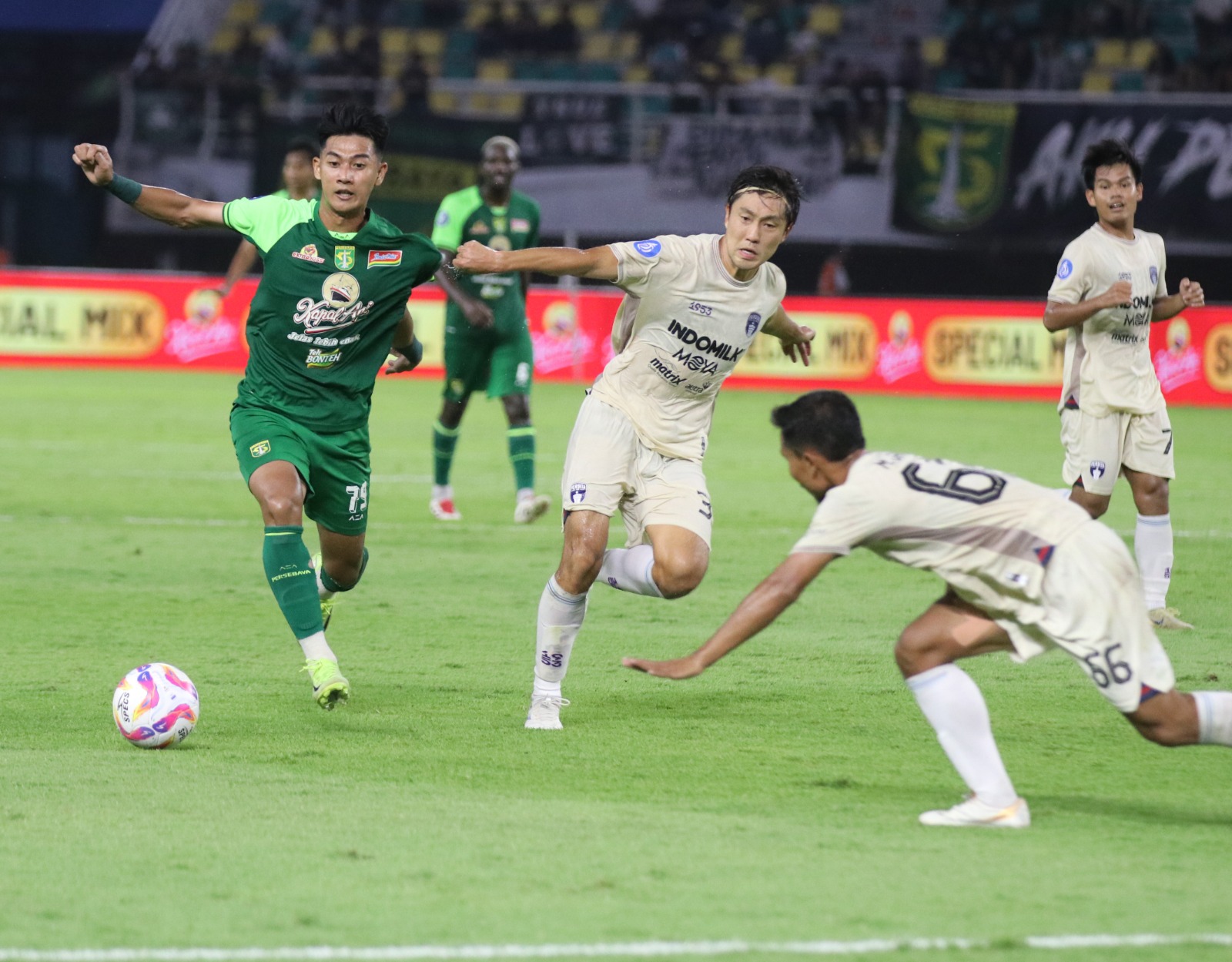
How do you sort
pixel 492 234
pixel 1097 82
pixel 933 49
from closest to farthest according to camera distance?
1. pixel 492 234
2. pixel 1097 82
3. pixel 933 49

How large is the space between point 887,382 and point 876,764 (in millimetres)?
17276

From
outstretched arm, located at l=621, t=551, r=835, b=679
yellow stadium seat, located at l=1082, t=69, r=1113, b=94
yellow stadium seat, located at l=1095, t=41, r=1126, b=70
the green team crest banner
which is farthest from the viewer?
yellow stadium seat, located at l=1095, t=41, r=1126, b=70

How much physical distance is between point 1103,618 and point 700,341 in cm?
222

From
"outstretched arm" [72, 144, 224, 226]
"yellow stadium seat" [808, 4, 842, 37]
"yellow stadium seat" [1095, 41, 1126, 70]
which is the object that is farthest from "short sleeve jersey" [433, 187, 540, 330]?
"yellow stadium seat" [808, 4, 842, 37]

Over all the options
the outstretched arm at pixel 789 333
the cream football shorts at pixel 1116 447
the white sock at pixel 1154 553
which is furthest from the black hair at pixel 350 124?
the white sock at pixel 1154 553

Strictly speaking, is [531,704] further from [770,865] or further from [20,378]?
[20,378]

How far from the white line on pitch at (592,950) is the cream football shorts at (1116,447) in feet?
15.9

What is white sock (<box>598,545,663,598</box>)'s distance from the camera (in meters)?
6.48

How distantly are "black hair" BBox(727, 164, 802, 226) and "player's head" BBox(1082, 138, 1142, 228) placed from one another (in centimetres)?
249

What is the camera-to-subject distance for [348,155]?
260 inches

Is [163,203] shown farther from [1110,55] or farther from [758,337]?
[1110,55]

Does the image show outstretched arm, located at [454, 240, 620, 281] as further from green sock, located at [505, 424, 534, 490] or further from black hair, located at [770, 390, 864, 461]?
green sock, located at [505, 424, 534, 490]

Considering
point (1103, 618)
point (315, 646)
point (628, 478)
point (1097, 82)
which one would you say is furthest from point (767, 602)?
point (1097, 82)

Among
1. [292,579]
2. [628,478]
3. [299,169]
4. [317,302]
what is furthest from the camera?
[299,169]
